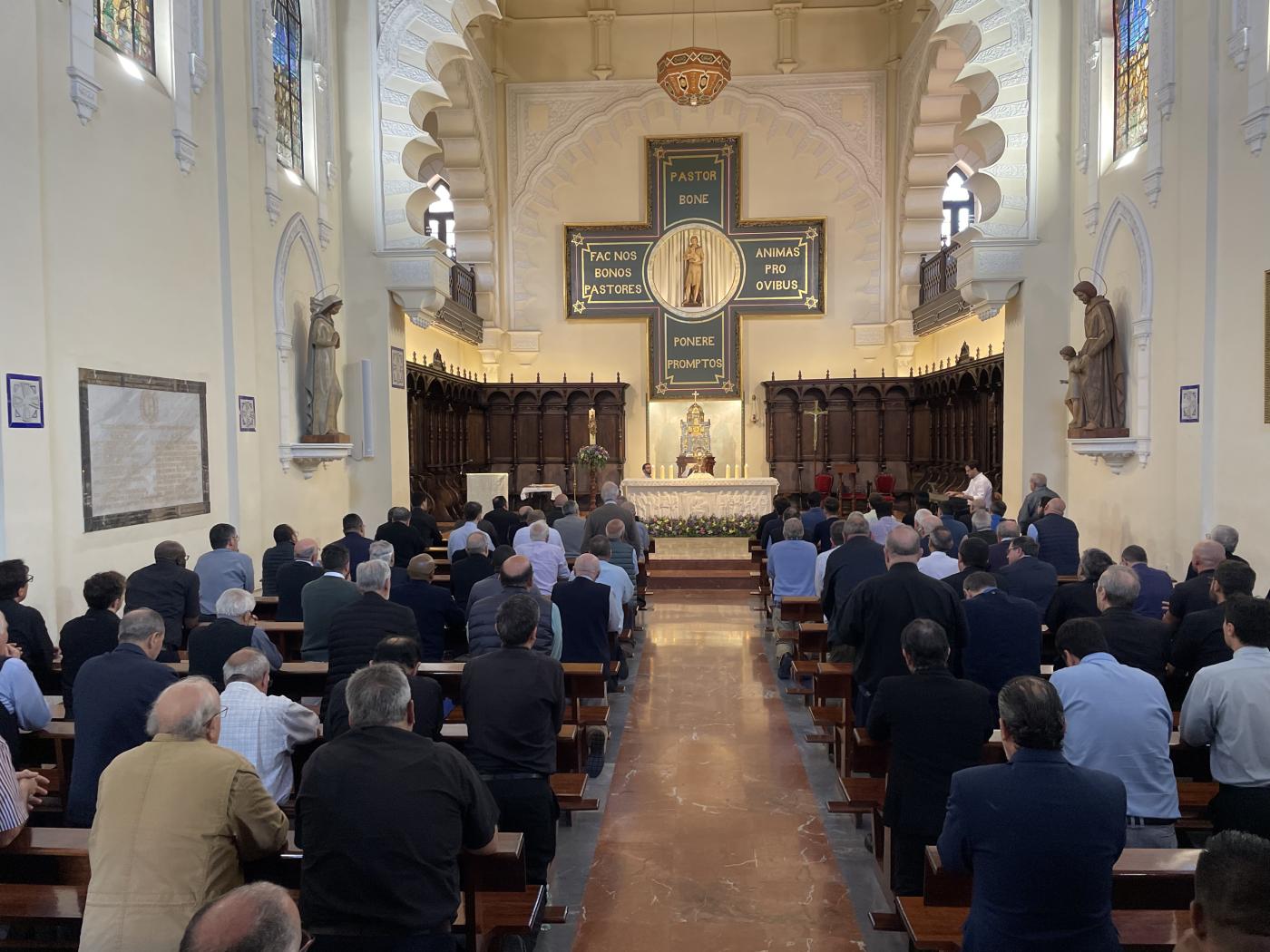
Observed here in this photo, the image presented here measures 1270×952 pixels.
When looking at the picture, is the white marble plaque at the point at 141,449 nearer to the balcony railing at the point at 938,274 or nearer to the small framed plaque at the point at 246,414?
the small framed plaque at the point at 246,414

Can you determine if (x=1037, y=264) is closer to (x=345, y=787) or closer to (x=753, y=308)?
(x=753, y=308)

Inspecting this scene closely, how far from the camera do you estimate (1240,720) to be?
11.9 ft

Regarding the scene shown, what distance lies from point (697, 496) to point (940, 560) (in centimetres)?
917

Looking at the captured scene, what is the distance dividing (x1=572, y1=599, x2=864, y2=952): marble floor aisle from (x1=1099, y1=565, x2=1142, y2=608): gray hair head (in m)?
1.86

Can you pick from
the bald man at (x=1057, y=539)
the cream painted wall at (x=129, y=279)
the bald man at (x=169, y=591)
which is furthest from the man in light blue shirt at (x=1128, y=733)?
the cream painted wall at (x=129, y=279)

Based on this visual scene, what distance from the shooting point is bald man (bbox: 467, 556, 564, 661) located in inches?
216

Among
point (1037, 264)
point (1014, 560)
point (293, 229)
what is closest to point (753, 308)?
point (1037, 264)

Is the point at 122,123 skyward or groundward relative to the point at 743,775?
skyward

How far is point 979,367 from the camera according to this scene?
589 inches

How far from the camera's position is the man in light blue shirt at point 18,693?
13.5 ft

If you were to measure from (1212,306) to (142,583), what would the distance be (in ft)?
29.0

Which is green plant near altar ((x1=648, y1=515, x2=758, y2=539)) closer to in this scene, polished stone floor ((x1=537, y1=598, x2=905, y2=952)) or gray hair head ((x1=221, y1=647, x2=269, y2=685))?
polished stone floor ((x1=537, y1=598, x2=905, y2=952))

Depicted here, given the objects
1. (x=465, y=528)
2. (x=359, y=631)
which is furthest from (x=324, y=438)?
(x=359, y=631)

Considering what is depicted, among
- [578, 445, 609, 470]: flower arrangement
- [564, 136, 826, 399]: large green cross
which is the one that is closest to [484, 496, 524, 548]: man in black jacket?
[578, 445, 609, 470]: flower arrangement
